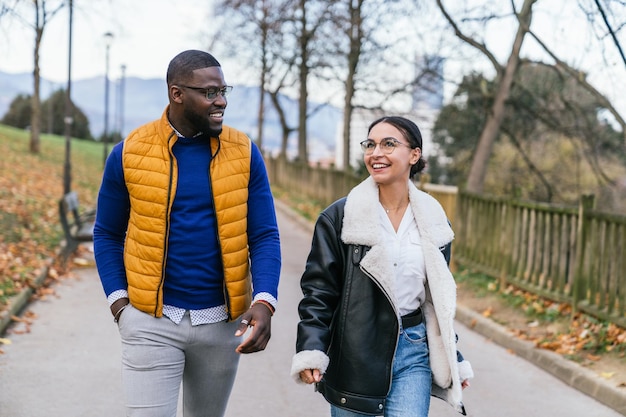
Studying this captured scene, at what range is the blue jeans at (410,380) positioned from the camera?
3117 mm

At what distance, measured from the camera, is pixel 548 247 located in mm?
9414

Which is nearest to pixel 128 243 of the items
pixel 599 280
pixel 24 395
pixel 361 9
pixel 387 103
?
pixel 24 395

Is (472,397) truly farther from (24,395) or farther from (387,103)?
(387,103)

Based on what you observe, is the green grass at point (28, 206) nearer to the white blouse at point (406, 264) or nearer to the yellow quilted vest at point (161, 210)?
the yellow quilted vest at point (161, 210)

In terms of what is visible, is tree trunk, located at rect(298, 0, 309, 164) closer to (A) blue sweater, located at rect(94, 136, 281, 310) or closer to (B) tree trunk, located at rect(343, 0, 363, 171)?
(B) tree trunk, located at rect(343, 0, 363, 171)

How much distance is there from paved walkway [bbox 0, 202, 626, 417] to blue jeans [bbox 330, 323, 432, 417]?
261 centimetres

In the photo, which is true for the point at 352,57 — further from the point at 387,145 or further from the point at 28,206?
the point at 387,145

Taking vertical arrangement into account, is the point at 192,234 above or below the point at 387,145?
below

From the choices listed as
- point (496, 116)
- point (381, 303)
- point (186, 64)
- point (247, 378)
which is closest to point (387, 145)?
point (381, 303)

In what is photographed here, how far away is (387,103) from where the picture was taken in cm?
2542

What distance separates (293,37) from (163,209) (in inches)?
1079

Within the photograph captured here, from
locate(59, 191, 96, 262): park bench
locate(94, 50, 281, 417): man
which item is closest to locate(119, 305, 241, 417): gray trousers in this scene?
locate(94, 50, 281, 417): man

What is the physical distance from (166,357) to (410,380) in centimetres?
93

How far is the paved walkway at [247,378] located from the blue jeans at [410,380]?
261 centimetres
